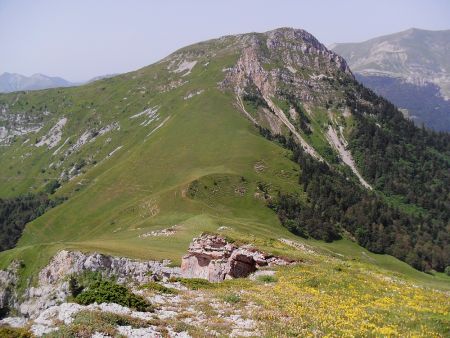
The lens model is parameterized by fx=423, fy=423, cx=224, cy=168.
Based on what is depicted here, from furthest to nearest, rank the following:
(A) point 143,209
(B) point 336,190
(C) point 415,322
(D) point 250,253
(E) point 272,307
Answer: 1. (B) point 336,190
2. (A) point 143,209
3. (D) point 250,253
4. (E) point 272,307
5. (C) point 415,322

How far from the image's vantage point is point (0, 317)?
6025cm

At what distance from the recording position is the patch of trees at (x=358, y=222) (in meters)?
120

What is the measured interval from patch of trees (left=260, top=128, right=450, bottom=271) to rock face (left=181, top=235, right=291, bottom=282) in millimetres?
69064

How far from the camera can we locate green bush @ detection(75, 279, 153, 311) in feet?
66.8

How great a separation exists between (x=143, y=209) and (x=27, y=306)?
2292 inches

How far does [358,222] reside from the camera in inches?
5226

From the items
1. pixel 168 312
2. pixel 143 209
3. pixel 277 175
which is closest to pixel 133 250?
pixel 168 312

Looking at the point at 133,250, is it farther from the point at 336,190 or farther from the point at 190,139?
the point at 190,139

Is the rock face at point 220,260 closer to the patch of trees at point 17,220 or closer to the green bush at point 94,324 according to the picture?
the green bush at point 94,324

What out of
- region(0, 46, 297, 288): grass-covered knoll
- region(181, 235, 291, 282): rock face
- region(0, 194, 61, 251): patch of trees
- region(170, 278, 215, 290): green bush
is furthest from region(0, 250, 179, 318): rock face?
region(0, 194, 61, 251): patch of trees

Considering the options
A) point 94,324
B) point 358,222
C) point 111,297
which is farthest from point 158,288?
point 358,222

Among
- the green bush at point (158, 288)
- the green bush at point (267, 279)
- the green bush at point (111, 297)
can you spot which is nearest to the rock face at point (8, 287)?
the green bush at point (267, 279)

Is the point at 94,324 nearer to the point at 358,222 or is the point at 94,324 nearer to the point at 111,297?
the point at 111,297

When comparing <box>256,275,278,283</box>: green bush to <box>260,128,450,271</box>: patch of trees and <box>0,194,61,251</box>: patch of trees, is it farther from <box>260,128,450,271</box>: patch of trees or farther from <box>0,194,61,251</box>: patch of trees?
<box>0,194,61,251</box>: patch of trees
